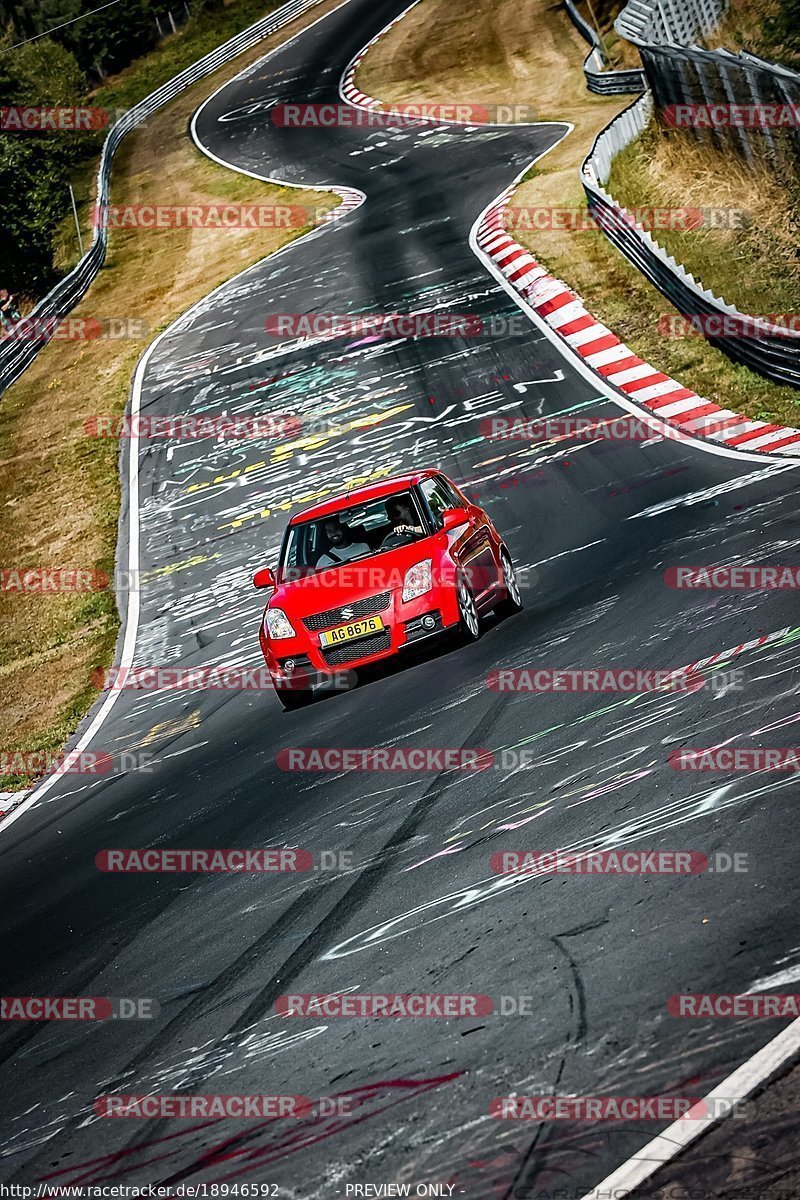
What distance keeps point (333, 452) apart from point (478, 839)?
45.9ft

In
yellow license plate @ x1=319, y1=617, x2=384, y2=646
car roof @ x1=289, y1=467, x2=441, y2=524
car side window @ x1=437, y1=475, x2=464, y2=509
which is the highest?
car roof @ x1=289, y1=467, x2=441, y2=524

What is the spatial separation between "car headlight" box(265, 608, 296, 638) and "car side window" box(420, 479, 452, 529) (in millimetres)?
1576

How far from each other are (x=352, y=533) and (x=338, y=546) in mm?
187

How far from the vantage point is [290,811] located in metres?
8.65

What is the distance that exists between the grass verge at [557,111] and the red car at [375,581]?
5647mm

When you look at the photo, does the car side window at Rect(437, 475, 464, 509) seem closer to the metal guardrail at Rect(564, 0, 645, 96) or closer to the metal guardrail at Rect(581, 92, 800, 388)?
the metal guardrail at Rect(581, 92, 800, 388)

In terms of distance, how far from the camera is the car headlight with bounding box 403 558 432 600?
10.8 m

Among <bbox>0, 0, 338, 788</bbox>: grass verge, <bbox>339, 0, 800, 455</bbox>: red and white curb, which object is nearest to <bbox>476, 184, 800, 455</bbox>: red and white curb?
<bbox>339, 0, 800, 455</bbox>: red and white curb

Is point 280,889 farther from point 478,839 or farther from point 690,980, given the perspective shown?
point 690,980

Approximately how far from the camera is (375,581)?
11.0 metres

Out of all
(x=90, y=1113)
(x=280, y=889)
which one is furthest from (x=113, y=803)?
(x=90, y=1113)

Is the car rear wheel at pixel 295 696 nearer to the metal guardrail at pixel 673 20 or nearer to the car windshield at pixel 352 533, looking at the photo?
the car windshield at pixel 352 533

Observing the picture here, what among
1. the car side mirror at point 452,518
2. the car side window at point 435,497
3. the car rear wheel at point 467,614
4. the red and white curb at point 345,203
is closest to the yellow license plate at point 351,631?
the car rear wheel at point 467,614

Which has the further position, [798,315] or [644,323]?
[644,323]
